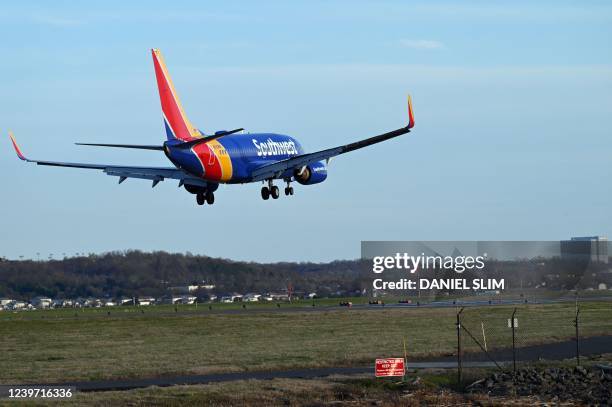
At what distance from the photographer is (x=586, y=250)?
10494 cm

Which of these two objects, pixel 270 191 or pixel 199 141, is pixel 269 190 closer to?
pixel 270 191

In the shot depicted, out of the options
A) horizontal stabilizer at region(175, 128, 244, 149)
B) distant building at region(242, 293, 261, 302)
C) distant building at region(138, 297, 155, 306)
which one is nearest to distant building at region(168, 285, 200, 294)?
distant building at region(138, 297, 155, 306)

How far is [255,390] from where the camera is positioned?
49344 millimetres

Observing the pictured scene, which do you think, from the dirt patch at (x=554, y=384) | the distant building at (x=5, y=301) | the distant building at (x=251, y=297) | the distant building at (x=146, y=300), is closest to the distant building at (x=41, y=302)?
the distant building at (x=5, y=301)

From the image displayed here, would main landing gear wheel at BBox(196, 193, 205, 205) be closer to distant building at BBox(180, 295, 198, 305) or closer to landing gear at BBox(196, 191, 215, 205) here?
landing gear at BBox(196, 191, 215, 205)

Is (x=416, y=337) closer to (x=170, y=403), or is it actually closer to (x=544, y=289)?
(x=544, y=289)

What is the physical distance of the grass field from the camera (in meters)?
62.8

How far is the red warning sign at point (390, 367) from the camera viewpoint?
163 ft

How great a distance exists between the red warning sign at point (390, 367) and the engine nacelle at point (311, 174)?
24.4m

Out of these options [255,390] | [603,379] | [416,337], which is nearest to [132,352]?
[416,337]

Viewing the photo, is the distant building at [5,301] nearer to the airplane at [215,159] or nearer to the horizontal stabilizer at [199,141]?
the airplane at [215,159]

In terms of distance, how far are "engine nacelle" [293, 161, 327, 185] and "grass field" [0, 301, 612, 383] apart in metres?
10.8

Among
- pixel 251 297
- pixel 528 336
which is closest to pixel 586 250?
pixel 528 336

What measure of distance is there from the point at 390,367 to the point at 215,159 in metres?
21.9
